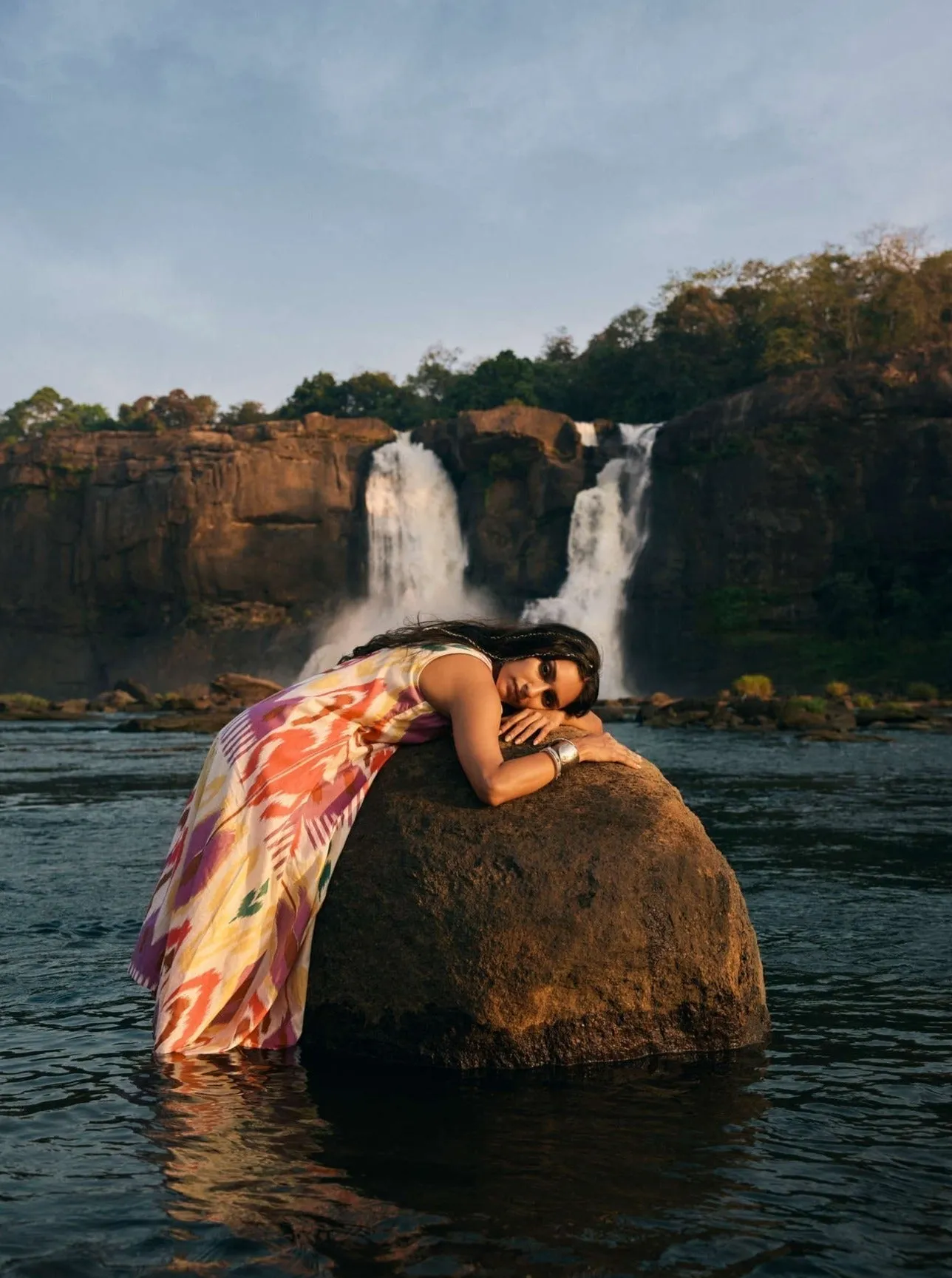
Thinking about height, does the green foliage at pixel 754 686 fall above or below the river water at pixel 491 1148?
below

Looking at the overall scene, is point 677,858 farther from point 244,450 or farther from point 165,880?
point 244,450

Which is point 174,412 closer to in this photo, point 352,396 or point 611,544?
point 352,396

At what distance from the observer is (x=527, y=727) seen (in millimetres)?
5504

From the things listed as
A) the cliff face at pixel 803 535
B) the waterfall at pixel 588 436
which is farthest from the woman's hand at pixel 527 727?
the waterfall at pixel 588 436

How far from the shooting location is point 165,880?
5.38 m

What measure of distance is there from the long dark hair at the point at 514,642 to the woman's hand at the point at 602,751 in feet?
0.55

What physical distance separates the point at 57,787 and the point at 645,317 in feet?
222

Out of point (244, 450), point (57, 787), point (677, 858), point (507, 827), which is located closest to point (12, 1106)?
point (507, 827)

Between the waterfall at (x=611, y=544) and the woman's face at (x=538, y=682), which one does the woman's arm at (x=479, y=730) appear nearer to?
the woman's face at (x=538, y=682)

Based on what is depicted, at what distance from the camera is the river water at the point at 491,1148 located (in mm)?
3314

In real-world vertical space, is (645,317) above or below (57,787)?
above

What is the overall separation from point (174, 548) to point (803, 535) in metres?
29.2

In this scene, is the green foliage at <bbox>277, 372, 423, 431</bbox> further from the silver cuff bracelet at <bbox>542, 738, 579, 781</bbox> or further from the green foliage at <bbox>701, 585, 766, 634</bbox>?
the silver cuff bracelet at <bbox>542, 738, 579, 781</bbox>

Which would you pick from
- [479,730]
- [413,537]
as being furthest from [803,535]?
[479,730]
